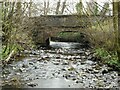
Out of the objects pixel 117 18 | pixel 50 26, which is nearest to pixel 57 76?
pixel 117 18

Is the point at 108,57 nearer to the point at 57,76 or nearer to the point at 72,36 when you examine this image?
the point at 57,76

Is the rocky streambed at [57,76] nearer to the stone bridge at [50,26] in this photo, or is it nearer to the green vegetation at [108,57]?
the green vegetation at [108,57]

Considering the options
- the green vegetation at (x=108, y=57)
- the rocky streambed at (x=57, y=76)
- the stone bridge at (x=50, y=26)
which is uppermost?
the stone bridge at (x=50, y=26)

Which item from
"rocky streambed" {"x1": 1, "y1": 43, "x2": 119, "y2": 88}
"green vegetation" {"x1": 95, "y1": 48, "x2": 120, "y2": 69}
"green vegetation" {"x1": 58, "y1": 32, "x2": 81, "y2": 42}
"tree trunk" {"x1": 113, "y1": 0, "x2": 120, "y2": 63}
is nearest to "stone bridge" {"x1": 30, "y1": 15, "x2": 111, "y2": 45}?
"green vegetation" {"x1": 58, "y1": 32, "x2": 81, "y2": 42}

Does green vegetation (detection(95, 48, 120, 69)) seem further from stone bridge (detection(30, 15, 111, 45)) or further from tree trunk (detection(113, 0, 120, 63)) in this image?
stone bridge (detection(30, 15, 111, 45))

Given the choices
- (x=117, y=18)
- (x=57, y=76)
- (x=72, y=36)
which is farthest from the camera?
(x=72, y=36)

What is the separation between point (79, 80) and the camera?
301 inches

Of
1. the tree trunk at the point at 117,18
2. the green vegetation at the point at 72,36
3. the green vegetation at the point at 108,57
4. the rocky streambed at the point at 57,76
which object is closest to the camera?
the rocky streambed at the point at 57,76

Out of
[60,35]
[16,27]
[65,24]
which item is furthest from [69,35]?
[16,27]

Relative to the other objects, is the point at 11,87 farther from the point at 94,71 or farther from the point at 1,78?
the point at 94,71

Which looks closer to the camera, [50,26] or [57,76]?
[57,76]

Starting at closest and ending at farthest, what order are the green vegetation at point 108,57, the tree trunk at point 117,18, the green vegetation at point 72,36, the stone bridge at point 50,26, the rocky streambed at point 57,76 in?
1. the rocky streambed at point 57,76
2. the tree trunk at point 117,18
3. the green vegetation at point 108,57
4. the stone bridge at point 50,26
5. the green vegetation at point 72,36

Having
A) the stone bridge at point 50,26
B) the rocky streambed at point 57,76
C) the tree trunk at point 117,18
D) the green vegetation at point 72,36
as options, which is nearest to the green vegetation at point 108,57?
the rocky streambed at point 57,76

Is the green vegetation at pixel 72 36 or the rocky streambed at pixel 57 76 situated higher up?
the green vegetation at pixel 72 36
